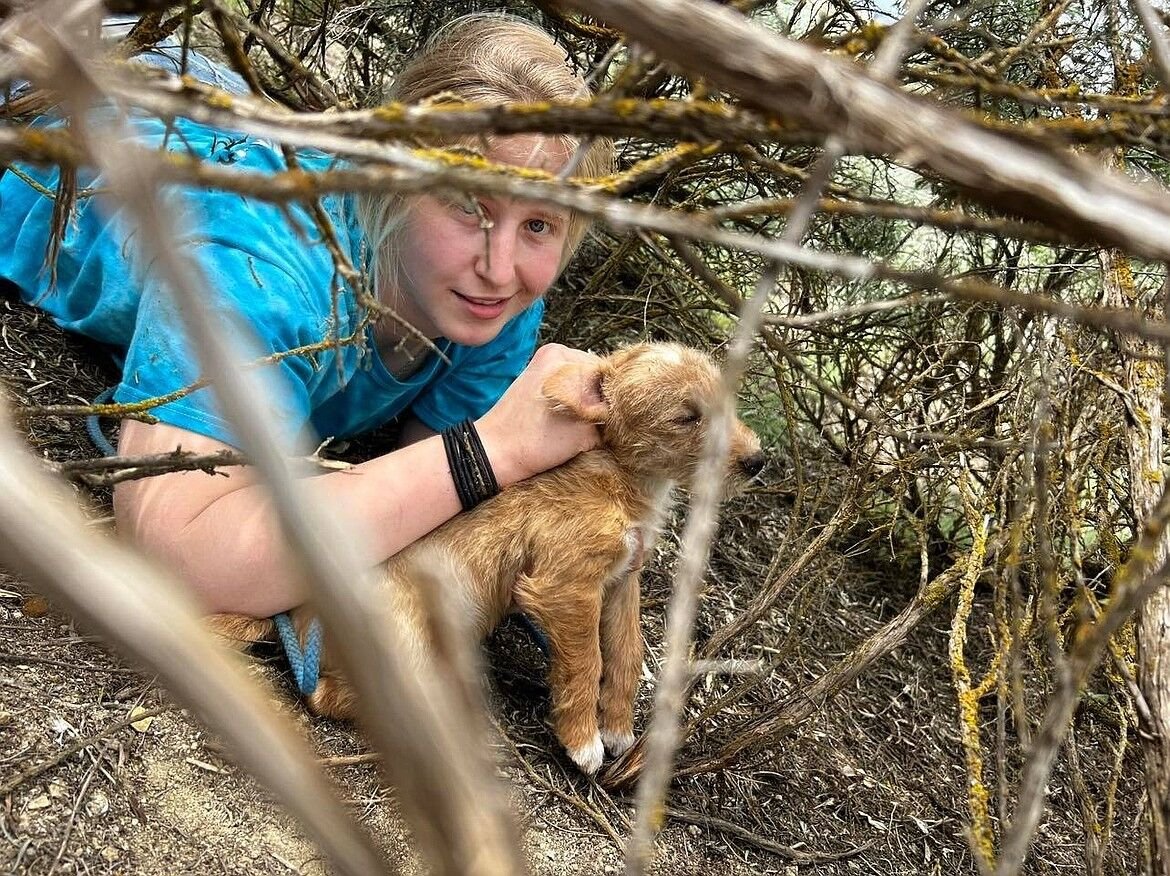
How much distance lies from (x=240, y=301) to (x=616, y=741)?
5.13ft

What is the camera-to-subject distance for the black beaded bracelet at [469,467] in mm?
2752

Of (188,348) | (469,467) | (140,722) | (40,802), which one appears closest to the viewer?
(40,802)

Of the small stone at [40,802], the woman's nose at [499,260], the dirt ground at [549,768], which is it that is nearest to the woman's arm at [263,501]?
the dirt ground at [549,768]

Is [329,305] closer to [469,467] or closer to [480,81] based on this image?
[469,467]

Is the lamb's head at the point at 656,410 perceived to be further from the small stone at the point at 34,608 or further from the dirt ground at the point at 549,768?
the small stone at the point at 34,608

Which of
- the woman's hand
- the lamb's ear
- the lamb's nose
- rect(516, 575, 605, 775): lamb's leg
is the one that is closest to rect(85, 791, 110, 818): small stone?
rect(516, 575, 605, 775): lamb's leg

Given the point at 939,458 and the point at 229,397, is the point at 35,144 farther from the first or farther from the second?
the point at 939,458

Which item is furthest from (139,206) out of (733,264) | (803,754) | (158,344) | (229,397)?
(733,264)

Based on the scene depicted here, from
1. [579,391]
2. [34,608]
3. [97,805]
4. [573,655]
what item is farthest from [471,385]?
[97,805]

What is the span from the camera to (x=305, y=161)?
3051mm

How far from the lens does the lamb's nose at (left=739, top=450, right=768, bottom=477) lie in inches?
113

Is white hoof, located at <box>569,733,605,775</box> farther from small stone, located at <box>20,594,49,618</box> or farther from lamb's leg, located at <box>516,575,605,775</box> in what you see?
small stone, located at <box>20,594,49,618</box>

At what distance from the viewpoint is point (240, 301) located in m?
2.49

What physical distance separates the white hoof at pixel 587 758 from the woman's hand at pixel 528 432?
0.76 m
